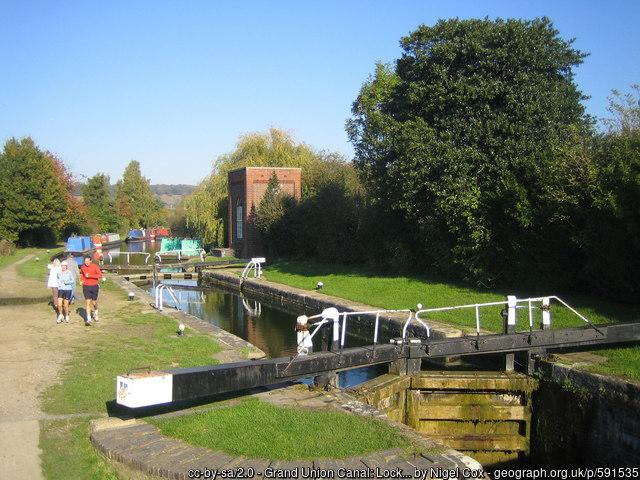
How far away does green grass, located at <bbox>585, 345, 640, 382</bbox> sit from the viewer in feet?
31.2

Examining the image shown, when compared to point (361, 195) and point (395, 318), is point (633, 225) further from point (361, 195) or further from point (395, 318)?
point (361, 195)

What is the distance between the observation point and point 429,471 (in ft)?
20.1

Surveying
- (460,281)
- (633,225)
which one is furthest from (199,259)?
(633,225)

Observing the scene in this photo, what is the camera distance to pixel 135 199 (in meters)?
87.4

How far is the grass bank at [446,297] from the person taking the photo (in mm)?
11211

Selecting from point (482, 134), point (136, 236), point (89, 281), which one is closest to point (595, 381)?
point (89, 281)

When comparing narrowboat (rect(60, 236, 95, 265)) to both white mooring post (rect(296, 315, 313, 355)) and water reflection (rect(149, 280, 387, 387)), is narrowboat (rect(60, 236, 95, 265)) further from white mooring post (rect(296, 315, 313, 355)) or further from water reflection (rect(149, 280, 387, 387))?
white mooring post (rect(296, 315, 313, 355))

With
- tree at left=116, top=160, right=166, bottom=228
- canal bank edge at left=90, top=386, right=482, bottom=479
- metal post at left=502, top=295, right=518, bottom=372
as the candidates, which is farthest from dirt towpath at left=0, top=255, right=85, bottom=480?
tree at left=116, top=160, right=166, bottom=228

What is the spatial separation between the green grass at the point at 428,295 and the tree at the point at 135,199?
59.8 metres

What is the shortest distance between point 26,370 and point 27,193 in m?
35.4

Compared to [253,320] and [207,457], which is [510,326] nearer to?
[207,457]

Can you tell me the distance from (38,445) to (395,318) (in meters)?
10.5

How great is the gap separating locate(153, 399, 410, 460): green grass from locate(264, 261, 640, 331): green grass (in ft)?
23.5

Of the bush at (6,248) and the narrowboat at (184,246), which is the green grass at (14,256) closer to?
the bush at (6,248)
